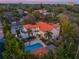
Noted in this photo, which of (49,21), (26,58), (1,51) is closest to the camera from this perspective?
(26,58)

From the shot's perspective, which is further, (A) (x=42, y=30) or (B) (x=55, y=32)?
(A) (x=42, y=30)

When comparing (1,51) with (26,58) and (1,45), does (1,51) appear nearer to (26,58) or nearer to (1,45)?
(1,45)

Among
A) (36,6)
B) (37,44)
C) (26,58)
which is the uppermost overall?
(26,58)

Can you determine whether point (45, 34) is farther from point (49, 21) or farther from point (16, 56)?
point (16, 56)

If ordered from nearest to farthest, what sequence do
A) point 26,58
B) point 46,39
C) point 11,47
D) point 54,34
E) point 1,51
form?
1. point 26,58
2. point 11,47
3. point 1,51
4. point 46,39
5. point 54,34

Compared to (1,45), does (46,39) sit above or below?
below

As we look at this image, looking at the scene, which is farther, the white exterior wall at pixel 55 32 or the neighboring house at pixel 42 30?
the neighboring house at pixel 42 30

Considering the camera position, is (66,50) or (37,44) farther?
(37,44)

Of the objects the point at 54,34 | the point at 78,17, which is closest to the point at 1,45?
the point at 54,34

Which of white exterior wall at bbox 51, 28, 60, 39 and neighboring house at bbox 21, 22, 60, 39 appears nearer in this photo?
white exterior wall at bbox 51, 28, 60, 39

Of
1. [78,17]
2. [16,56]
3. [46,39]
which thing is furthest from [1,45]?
[78,17]
